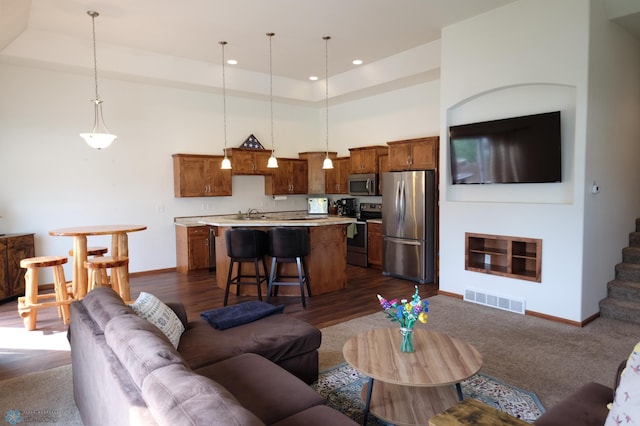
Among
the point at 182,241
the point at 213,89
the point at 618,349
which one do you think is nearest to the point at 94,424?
the point at 618,349

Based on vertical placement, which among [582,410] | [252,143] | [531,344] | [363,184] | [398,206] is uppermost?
[252,143]

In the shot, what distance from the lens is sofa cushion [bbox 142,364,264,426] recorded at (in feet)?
3.91

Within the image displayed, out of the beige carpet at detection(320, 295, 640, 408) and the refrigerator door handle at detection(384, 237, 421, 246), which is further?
the refrigerator door handle at detection(384, 237, 421, 246)

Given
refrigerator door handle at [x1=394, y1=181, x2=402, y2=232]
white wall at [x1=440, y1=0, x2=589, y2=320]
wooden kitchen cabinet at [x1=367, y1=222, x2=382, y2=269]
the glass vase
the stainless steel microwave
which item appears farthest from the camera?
the stainless steel microwave

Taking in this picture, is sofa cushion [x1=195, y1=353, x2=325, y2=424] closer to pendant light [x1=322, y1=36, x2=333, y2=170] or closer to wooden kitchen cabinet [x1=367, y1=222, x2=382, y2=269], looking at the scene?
pendant light [x1=322, y1=36, x2=333, y2=170]

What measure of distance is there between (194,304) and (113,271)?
1.07m

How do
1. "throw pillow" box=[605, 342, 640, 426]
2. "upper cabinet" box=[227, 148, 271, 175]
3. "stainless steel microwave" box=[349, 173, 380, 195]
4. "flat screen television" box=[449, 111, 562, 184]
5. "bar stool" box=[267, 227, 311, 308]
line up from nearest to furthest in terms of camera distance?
"throw pillow" box=[605, 342, 640, 426] < "flat screen television" box=[449, 111, 562, 184] < "bar stool" box=[267, 227, 311, 308] < "stainless steel microwave" box=[349, 173, 380, 195] < "upper cabinet" box=[227, 148, 271, 175]

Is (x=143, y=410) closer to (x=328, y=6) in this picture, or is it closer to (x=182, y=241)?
(x=328, y=6)

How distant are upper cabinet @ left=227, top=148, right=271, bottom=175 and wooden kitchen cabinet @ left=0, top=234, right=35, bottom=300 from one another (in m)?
3.45

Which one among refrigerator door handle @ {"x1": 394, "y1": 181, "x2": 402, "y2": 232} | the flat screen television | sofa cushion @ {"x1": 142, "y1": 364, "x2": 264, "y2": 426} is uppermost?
the flat screen television

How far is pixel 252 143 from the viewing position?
808cm

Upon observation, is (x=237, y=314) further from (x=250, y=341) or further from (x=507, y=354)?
(x=507, y=354)

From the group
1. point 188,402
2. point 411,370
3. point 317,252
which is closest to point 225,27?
point 317,252

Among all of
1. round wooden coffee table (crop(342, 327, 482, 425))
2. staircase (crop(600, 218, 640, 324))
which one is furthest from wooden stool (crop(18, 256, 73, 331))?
staircase (crop(600, 218, 640, 324))
